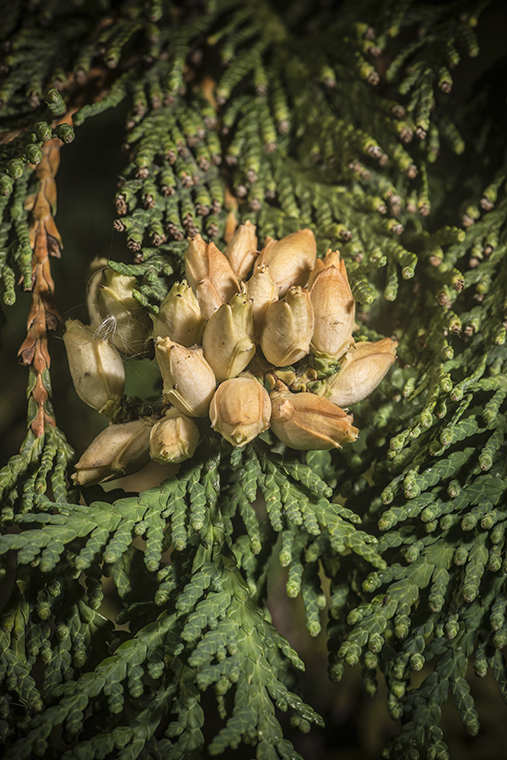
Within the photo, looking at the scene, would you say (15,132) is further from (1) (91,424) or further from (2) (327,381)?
(2) (327,381)

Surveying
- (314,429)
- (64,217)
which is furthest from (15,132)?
(314,429)

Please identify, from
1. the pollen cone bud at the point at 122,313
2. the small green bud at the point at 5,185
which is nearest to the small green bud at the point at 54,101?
the small green bud at the point at 5,185

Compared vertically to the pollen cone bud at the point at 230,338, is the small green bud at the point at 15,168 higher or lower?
higher

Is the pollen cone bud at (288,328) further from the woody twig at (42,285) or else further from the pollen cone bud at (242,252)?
the woody twig at (42,285)

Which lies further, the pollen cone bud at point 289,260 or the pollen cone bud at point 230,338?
the pollen cone bud at point 289,260

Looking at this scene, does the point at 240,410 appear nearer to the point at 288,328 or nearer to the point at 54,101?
the point at 288,328
